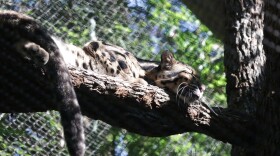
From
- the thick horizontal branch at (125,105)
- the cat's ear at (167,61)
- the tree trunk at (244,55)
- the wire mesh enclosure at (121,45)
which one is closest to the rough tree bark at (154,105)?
the thick horizontal branch at (125,105)

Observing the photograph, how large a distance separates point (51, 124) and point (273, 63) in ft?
4.11

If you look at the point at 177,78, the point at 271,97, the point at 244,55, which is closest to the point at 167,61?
the point at 177,78

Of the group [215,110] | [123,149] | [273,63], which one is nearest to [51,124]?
[123,149]

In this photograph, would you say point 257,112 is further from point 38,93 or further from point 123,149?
point 123,149

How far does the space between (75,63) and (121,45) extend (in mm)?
856

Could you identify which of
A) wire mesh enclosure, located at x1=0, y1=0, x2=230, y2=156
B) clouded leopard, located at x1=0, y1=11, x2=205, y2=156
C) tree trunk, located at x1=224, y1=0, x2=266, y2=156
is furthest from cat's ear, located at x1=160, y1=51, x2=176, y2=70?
wire mesh enclosure, located at x1=0, y1=0, x2=230, y2=156

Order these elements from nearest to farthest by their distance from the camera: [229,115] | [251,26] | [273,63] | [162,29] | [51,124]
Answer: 1. [273,63]
2. [229,115]
3. [251,26]
4. [51,124]
5. [162,29]

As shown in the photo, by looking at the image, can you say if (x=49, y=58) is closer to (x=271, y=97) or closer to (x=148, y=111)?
(x=148, y=111)

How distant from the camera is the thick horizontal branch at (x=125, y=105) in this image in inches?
61.7

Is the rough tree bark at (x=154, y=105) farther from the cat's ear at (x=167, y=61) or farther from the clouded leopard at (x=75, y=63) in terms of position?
the cat's ear at (x=167, y=61)

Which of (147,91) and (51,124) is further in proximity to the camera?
(51,124)

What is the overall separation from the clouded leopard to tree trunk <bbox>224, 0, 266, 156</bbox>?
0.19 meters

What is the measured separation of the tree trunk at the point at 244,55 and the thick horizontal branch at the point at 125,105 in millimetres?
A: 189

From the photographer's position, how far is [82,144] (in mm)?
1360
